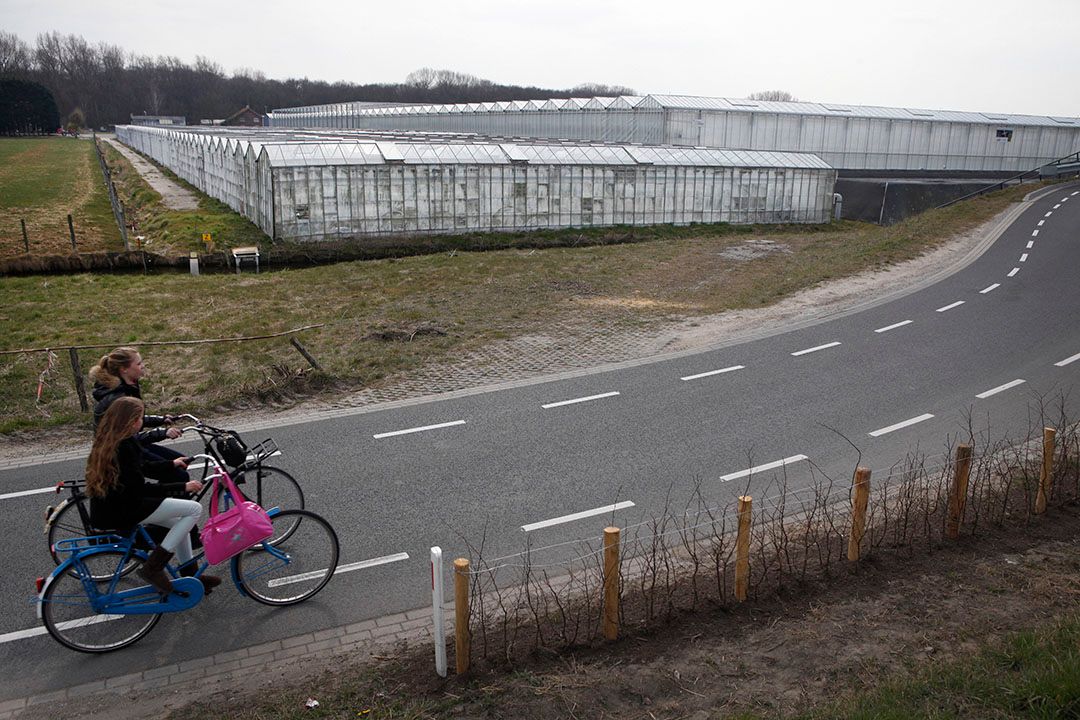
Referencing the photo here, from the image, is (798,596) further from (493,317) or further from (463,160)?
(463,160)

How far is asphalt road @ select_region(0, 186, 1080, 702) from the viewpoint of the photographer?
6957 millimetres

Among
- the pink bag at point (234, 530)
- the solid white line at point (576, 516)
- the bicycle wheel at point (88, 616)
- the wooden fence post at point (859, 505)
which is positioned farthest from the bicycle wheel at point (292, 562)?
the wooden fence post at point (859, 505)

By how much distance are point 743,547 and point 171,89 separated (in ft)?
563

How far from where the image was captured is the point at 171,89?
152 m

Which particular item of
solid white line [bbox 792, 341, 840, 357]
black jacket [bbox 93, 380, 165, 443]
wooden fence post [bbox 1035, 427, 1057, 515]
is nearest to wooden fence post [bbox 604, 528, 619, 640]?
black jacket [bbox 93, 380, 165, 443]

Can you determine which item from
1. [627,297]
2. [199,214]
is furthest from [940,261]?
[199,214]

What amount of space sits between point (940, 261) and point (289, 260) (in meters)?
20.7

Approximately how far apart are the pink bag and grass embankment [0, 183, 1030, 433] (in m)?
5.86

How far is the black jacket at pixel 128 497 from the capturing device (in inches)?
241

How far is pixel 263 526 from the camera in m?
6.73

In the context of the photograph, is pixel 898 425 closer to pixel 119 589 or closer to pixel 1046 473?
pixel 1046 473

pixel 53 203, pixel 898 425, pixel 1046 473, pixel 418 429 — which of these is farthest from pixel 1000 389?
pixel 53 203

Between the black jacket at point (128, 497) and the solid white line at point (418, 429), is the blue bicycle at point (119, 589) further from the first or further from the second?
the solid white line at point (418, 429)

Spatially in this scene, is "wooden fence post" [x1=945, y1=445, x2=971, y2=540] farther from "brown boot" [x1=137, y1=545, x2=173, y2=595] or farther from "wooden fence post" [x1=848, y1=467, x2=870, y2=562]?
"brown boot" [x1=137, y1=545, x2=173, y2=595]
